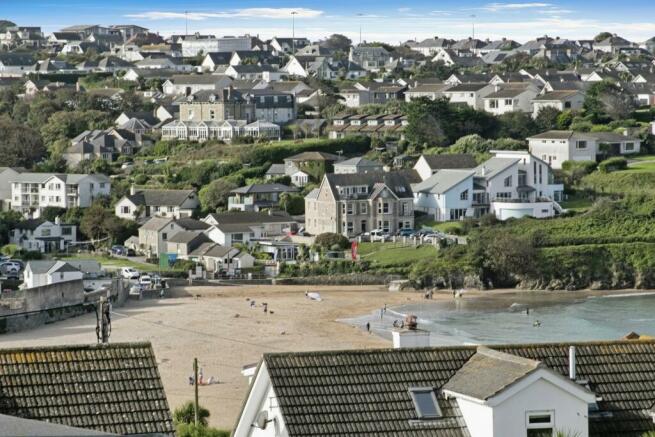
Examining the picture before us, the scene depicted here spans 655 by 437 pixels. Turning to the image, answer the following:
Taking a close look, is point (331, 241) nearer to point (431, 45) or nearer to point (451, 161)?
point (451, 161)

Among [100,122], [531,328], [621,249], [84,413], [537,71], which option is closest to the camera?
[84,413]

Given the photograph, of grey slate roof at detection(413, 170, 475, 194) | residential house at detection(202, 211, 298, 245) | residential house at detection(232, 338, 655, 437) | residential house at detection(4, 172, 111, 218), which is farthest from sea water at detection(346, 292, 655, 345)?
residential house at detection(232, 338, 655, 437)

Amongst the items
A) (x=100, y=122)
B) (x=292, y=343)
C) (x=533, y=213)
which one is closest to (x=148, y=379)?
(x=292, y=343)

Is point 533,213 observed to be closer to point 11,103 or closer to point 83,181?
point 83,181

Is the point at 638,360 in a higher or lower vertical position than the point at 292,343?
higher

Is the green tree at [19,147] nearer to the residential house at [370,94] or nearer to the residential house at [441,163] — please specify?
the residential house at [370,94]

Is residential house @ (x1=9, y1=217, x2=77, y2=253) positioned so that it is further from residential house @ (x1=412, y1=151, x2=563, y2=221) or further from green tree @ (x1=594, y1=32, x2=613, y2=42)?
green tree @ (x1=594, y1=32, x2=613, y2=42)
